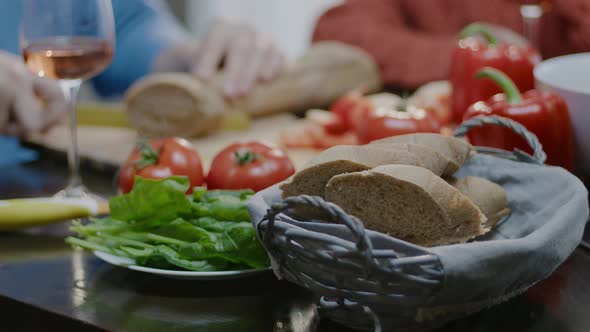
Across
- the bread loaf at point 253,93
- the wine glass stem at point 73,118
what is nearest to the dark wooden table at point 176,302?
the wine glass stem at point 73,118

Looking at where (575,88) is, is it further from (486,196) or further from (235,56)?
(235,56)

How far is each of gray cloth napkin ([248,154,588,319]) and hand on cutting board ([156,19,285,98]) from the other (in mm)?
959

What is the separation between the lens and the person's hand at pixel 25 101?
4.85 feet

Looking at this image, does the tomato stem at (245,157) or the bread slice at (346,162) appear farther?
the tomato stem at (245,157)

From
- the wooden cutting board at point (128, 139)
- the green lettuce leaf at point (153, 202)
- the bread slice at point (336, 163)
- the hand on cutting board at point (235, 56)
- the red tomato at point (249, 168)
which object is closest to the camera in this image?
the bread slice at point (336, 163)

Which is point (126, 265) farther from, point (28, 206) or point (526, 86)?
point (526, 86)

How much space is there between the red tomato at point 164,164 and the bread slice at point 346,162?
34cm

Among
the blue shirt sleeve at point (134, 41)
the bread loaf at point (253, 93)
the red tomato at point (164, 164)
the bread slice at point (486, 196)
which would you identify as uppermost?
the bread slice at point (486, 196)

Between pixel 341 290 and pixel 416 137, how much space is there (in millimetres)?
246

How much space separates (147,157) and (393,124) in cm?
44

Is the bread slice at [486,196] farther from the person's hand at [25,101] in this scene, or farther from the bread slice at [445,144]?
the person's hand at [25,101]

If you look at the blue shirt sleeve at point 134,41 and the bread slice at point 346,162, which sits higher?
the bread slice at point 346,162

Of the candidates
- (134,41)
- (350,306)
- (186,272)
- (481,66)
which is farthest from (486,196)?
(134,41)

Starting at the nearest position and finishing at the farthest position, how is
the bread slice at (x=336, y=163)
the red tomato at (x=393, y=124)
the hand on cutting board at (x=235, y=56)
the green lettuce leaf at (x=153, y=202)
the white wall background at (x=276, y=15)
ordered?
the bread slice at (x=336, y=163) → the green lettuce leaf at (x=153, y=202) → the red tomato at (x=393, y=124) → the hand on cutting board at (x=235, y=56) → the white wall background at (x=276, y=15)
